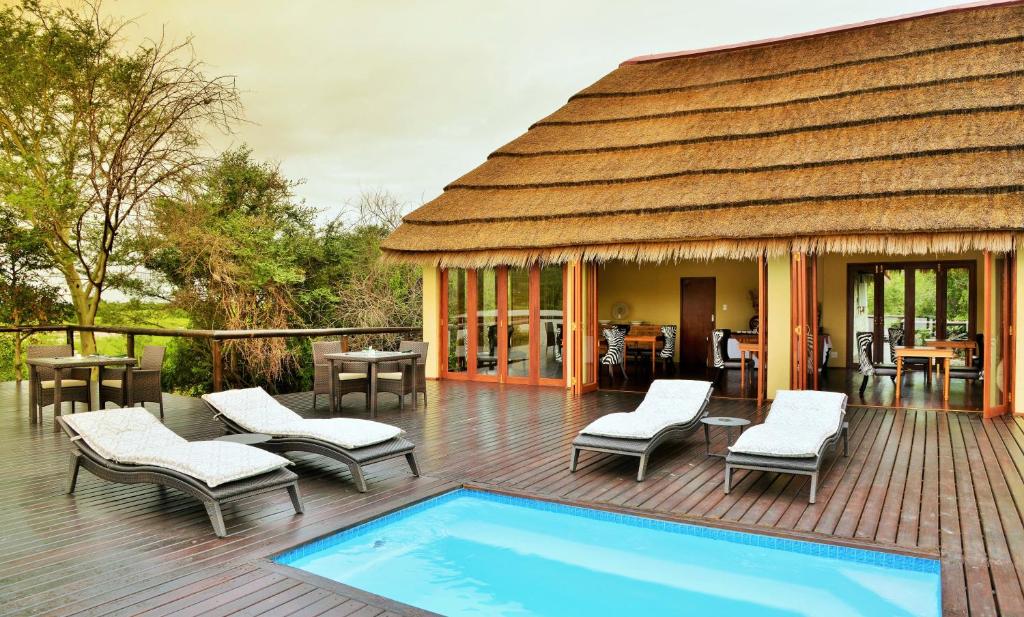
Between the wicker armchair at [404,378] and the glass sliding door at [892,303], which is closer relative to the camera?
the wicker armchair at [404,378]

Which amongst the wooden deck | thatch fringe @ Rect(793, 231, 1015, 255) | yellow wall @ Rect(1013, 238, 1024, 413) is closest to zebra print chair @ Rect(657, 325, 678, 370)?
thatch fringe @ Rect(793, 231, 1015, 255)

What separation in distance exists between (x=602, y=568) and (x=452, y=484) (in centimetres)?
144

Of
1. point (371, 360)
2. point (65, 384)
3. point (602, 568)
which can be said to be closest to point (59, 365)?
point (65, 384)

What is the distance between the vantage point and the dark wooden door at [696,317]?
13852 millimetres

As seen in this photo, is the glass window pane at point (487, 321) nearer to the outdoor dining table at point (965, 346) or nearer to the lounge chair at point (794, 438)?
the lounge chair at point (794, 438)

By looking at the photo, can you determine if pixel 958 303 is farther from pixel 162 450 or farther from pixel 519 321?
pixel 162 450

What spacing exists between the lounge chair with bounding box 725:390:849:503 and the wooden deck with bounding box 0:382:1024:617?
0.20m

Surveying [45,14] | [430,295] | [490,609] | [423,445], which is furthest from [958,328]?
[45,14]

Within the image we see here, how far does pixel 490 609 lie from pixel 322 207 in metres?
16.1

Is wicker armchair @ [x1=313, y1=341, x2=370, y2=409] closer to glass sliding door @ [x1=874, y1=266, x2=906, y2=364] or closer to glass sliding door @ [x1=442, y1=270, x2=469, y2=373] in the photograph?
glass sliding door @ [x1=442, y1=270, x2=469, y2=373]

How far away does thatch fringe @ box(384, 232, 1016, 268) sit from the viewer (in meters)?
7.54

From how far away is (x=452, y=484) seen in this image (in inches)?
196

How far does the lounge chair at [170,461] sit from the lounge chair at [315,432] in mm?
620

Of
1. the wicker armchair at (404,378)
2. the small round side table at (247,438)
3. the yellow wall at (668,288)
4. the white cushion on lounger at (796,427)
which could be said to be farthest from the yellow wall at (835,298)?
the small round side table at (247,438)
